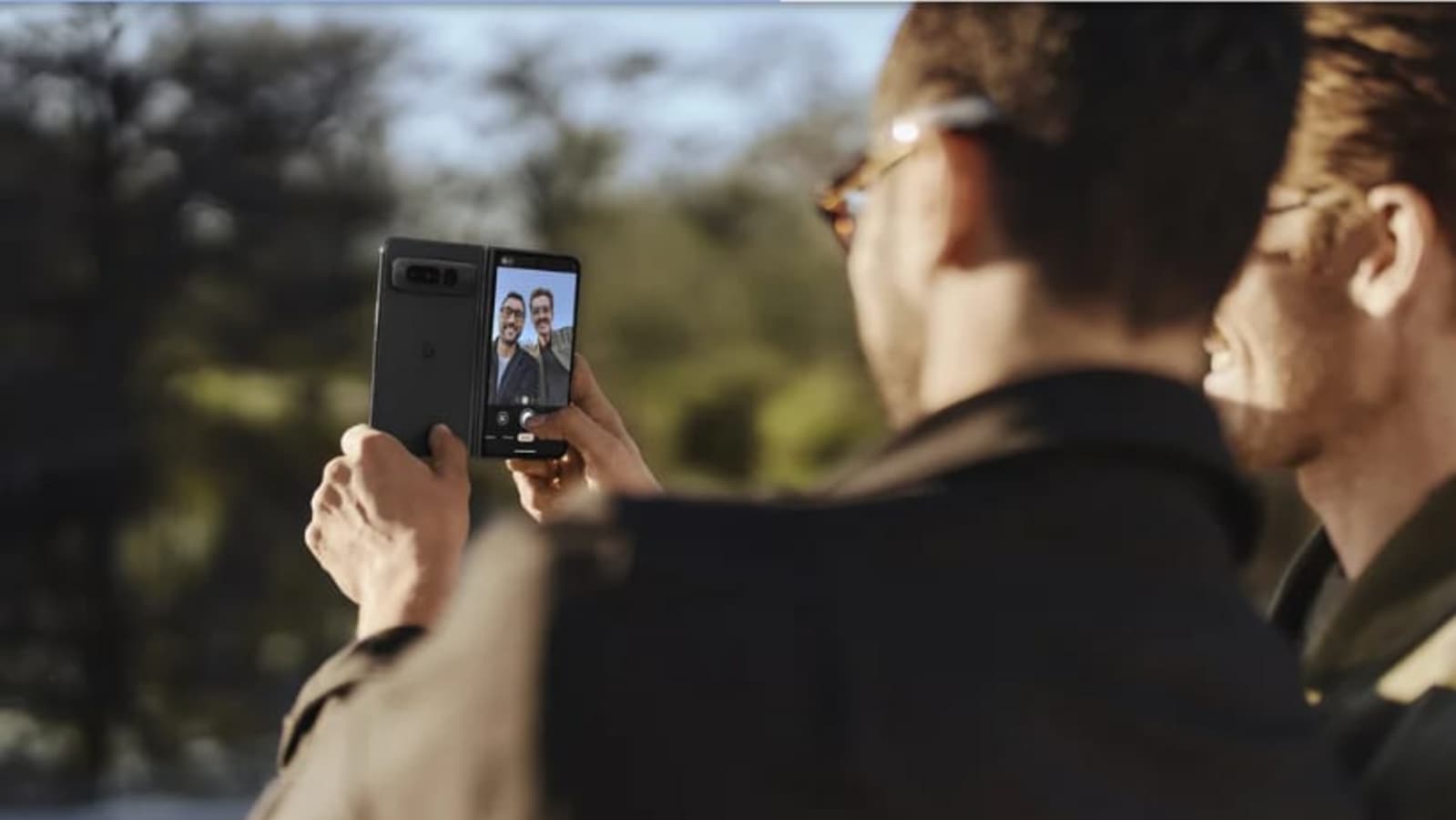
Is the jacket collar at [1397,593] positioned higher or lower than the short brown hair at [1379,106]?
lower

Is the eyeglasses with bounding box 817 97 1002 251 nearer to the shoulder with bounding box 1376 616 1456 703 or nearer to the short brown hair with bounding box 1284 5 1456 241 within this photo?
the short brown hair with bounding box 1284 5 1456 241

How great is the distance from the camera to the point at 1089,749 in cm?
118

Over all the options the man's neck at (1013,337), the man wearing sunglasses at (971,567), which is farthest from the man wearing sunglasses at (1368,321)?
the man's neck at (1013,337)

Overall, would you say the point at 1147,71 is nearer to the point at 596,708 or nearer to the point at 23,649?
the point at 596,708

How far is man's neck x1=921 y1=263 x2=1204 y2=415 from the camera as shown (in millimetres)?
1236

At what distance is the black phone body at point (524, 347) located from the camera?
1826mm

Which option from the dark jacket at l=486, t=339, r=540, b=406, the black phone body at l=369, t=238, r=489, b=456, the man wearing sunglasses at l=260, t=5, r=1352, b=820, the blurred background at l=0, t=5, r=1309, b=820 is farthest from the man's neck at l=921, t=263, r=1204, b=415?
the blurred background at l=0, t=5, r=1309, b=820

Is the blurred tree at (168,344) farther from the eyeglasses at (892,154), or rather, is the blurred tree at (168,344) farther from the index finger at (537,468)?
the eyeglasses at (892,154)

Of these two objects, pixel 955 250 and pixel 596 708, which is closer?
pixel 596 708

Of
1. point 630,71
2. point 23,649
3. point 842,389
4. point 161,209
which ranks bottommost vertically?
point 23,649

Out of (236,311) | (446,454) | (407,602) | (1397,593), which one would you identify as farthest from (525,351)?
(236,311)

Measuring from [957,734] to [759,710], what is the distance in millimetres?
116

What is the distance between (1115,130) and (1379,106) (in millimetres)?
468

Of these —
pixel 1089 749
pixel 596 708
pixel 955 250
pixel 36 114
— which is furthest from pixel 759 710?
pixel 36 114
